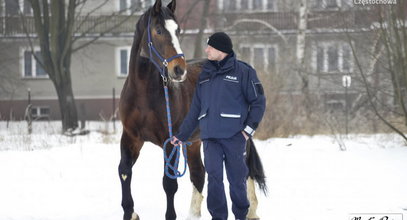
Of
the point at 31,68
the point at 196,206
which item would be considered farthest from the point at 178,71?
the point at 31,68

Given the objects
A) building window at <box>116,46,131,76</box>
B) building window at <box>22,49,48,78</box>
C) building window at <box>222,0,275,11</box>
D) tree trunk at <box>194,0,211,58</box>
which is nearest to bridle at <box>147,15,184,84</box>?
tree trunk at <box>194,0,211,58</box>

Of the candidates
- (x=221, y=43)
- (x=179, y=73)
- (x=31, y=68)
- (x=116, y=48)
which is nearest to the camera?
(x=221, y=43)

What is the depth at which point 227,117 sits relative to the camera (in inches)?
214

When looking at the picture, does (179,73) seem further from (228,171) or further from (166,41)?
(228,171)

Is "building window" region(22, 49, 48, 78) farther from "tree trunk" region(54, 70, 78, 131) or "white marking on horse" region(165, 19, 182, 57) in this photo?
"white marking on horse" region(165, 19, 182, 57)

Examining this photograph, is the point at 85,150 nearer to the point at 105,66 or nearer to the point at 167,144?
the point at 167,144

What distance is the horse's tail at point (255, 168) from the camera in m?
7.25

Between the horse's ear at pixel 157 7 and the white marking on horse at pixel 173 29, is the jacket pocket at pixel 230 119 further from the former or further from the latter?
the horse's ear at pixel 157 7

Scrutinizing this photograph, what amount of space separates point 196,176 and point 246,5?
2429 cm

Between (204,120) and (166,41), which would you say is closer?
(204,120)

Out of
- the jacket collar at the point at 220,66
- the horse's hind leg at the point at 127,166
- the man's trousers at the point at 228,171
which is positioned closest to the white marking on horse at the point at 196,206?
the horse's hind leg at the point at 127,166

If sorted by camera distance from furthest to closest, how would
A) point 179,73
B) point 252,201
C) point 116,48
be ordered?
point 116,48 < point 252,201 < point 179,73

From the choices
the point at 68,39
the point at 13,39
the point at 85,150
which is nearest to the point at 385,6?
the point at 85,150

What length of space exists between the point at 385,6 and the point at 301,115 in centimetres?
563
